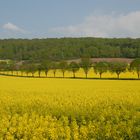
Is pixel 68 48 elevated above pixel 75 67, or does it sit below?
above

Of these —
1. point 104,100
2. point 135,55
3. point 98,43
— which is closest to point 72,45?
point 98,43

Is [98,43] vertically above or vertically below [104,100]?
above

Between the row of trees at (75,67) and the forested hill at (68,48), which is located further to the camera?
the forested hill at (68,48)

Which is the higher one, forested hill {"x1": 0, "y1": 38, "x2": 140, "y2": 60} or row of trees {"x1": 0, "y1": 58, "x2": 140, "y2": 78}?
forested hill {"x1": 0, "y1": 38, "x2": 140, "y2": 60}

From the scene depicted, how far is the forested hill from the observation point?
142500mm

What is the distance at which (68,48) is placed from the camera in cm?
15888

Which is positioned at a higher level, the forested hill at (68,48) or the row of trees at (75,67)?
the forested hill at (68,48)

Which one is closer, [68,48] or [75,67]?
[75,67]

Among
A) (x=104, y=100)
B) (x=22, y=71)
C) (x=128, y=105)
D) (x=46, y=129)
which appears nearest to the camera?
(x=46, y=129)

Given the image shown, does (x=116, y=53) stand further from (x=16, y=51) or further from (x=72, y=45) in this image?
(x=16, y=51)

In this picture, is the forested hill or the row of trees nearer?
the row of trees

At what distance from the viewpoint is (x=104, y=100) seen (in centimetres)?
1936

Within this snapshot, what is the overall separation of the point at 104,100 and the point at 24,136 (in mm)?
8910

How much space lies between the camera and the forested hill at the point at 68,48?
142500mm
